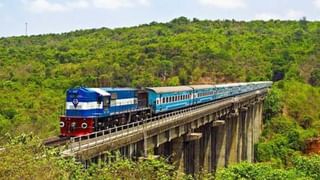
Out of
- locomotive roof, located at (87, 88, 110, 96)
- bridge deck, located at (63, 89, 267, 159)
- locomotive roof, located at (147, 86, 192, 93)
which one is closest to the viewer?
bridge deck, located at (63, 89, 267, 159)

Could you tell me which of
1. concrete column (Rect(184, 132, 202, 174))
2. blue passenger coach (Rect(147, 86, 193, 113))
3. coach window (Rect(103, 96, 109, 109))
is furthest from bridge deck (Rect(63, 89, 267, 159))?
concrete column (Rect(184, 132, 202, 174))

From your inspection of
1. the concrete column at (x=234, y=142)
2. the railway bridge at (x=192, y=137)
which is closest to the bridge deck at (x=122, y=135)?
the railway bridge at (x=192, y=137)

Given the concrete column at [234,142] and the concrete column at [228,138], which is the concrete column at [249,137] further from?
the concrete column at [228,138]

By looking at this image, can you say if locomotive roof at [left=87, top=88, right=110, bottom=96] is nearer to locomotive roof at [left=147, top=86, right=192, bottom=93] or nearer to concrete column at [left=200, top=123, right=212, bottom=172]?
locomotive roof at [left=147, top=86, right=192, bottom=93]

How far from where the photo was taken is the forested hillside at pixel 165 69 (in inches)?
3777

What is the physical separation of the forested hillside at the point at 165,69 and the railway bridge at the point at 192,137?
18.5 m

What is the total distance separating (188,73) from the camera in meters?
133

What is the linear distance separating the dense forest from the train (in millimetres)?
13217

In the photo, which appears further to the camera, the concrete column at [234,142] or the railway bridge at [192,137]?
the concrete column at [234,142]

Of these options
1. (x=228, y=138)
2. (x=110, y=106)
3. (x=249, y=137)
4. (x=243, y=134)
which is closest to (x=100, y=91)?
(x=110, y=106)

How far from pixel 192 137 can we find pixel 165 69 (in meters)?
84.9

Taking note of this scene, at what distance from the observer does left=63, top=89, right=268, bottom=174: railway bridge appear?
86.1 feet

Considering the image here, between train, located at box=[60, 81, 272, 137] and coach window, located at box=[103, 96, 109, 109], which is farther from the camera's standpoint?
coach window, located at box=[103, 96, 109, 109]

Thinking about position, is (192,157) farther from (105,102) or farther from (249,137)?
(249,137)
